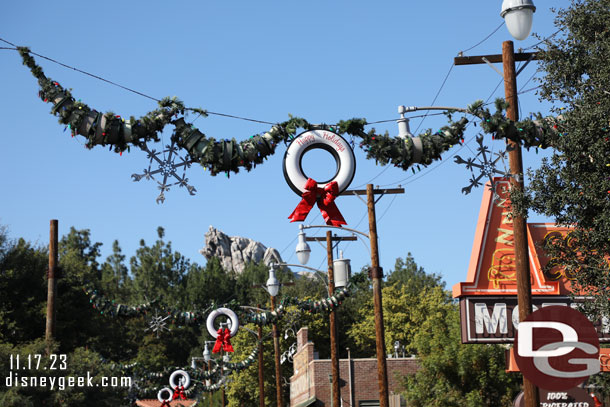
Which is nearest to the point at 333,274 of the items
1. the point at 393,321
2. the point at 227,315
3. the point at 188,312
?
the point at 227,315

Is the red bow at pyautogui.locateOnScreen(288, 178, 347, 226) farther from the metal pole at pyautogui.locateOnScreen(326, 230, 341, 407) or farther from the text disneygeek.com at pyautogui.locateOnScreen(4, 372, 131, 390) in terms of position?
the metal pole at pyautogui.locateOnScreen(326, 230, 341, 407)

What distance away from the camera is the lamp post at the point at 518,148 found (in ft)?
40.4

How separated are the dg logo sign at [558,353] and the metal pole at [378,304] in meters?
15.1

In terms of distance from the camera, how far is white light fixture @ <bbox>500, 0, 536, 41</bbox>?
12.3 meters

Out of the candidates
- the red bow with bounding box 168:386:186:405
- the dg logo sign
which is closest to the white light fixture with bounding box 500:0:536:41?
the dg logo sign

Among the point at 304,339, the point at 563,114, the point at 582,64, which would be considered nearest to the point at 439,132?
the point at 563,114

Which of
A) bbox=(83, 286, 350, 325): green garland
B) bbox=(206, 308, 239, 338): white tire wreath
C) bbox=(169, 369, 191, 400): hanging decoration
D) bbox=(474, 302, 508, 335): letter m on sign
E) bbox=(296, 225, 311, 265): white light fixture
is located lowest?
bbox=(169, 369, 191, 400): hanging decoration

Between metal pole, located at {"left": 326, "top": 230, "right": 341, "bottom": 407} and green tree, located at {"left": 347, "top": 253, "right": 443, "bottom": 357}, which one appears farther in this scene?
green tree, located at {"left": 347, "top": 253, "right": 443, "bottom": 357}

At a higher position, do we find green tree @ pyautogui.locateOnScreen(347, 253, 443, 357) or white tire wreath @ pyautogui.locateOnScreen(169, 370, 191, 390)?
green tree @ pyautogui.locateOnScreen(347, 253, 443, 357)

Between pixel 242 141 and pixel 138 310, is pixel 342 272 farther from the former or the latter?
pixel 242 141

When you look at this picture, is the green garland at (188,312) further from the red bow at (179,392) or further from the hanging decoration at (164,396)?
the hanging decoration at (164,396)

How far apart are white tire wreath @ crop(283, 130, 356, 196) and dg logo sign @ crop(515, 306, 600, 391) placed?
15.3ft

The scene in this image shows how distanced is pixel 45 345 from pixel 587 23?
20.1 metres

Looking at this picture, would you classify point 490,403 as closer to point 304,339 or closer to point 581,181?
point 581,181
